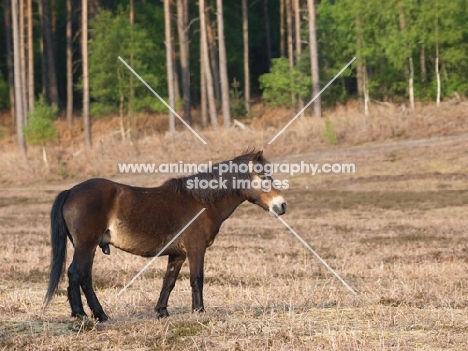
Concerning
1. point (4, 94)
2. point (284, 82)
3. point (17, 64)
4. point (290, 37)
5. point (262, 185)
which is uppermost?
point (290, 37)

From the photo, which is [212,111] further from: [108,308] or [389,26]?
[108,308]

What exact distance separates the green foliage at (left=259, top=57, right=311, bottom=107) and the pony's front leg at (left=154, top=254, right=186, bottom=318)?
4169 cm

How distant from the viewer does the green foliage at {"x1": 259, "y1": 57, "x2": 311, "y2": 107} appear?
52.9 metres

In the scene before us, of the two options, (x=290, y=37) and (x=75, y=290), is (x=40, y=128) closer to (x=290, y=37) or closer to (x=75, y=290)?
(x=290, y=37)

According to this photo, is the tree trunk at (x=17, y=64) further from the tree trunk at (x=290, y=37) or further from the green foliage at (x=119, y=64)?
the tree trunk at (x=290, y=37)

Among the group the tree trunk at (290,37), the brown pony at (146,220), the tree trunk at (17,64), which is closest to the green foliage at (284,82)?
the tree trunk at (290,37)

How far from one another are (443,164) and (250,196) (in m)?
27.1

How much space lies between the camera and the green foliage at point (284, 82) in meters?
52.9

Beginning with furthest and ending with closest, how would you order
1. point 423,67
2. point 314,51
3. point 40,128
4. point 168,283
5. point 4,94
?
point 4,94
point 423,67
point 40,128
point 314,51
point 168,283

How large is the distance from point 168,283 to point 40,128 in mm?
37832

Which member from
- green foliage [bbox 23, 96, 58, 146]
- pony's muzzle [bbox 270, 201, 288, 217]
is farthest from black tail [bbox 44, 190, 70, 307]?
green foliage [bbox 23, 96, 58, 146]

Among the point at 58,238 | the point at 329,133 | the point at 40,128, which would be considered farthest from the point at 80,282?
the point at 40,128

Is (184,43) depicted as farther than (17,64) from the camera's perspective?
Yes

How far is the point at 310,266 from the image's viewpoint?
17.8 metres
